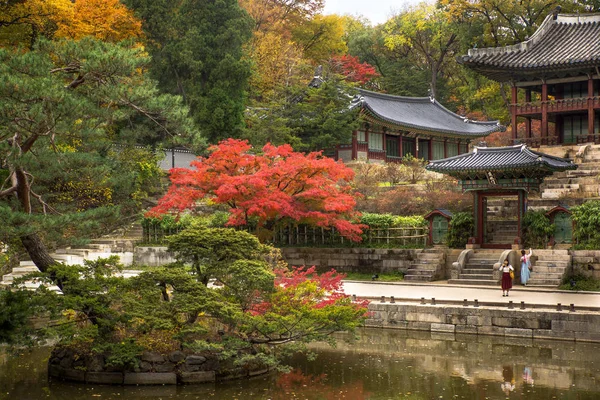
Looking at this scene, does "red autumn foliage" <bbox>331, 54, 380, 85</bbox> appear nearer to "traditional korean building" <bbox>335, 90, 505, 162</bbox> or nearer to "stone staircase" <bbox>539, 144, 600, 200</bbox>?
"traditional korean building" <bbox>335, 90, 505, 162</bbox>

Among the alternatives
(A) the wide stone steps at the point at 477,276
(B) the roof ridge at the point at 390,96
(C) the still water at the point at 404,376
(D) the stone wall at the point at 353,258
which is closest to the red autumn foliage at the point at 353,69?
(B) the roof ridge at the point at 390,96

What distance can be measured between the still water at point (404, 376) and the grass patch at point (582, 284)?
18.5 feet

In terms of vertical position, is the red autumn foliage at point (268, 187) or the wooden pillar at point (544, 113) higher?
the wooden pillar at point (544, 113)

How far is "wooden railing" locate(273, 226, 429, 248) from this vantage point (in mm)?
31797

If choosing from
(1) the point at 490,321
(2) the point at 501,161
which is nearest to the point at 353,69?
(2) the point at 501,161

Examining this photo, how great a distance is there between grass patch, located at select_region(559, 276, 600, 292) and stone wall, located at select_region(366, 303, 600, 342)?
5.23m

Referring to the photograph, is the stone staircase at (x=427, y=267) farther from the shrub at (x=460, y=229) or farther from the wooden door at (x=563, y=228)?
the wooden door at (x=563, y=228)

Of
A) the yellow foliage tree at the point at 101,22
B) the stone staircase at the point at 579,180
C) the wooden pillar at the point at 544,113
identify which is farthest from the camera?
the wooden pillar at the point at 544,113

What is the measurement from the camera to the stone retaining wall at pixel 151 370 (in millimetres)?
17344

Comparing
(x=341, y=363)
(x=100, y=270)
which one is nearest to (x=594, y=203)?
(x=341, y=363)

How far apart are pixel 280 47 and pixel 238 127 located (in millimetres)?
10387

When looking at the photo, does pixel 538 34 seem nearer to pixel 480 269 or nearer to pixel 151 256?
pixel 480 269

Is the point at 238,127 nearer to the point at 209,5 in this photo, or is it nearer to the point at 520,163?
the point at 209,5

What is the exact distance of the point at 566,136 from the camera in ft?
134
